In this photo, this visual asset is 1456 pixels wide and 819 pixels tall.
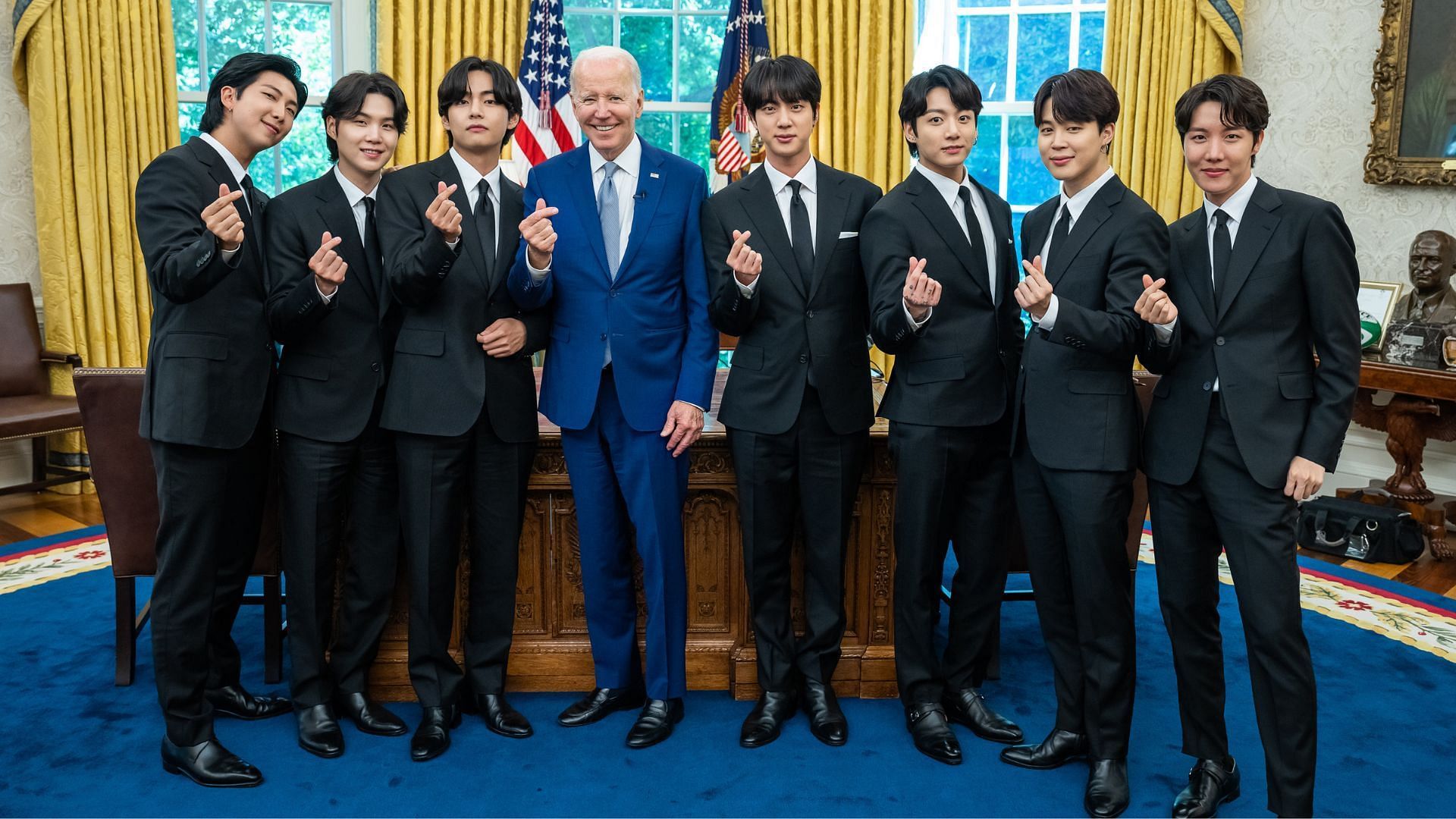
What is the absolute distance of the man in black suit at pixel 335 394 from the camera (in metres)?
2.67

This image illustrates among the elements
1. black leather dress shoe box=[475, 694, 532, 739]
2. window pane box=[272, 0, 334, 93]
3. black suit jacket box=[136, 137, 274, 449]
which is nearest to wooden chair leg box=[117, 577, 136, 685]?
black suit jacket box=[136, 137, 274, 449]

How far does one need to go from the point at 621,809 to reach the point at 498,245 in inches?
55.7

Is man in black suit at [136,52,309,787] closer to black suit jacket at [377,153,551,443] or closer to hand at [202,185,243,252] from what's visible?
hand at [202,185,243,252]

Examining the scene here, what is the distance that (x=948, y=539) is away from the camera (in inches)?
115

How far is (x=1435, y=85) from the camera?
16.5ft

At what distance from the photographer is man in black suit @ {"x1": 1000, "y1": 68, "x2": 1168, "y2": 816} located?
7.84ft

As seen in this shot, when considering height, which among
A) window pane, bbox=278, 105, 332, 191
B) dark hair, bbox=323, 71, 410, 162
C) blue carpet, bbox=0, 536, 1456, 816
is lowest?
blue carpet, bbox=0, 536, 1456, 816

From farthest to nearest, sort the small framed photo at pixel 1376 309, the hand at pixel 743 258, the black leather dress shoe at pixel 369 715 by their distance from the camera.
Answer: the small framed photo at pixel 1376 309
the black leather dress shoe at pixel 369 715
the hand at pixel 743 258

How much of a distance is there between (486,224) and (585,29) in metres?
3.98

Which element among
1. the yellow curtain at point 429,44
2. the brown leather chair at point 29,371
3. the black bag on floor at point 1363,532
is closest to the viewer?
the black bag on floor at point 1363,532

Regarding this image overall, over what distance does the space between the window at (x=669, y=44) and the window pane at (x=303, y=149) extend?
1.58 metres

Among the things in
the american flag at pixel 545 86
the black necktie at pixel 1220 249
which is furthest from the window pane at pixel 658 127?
the black necktie at pixel 1220 249

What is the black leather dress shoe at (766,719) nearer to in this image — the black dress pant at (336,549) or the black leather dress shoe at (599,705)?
the black leather dress shoe at (599,705)

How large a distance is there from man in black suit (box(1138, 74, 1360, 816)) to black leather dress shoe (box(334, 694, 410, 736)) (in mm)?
2034
